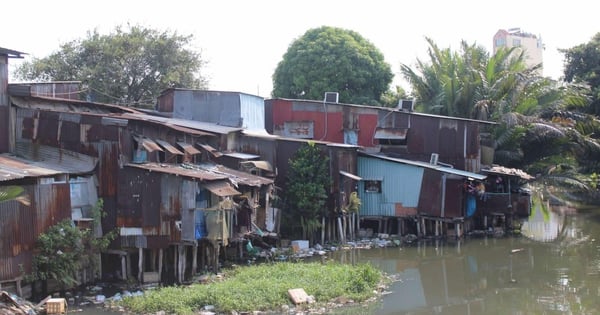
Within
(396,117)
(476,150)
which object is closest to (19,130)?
(396,117)

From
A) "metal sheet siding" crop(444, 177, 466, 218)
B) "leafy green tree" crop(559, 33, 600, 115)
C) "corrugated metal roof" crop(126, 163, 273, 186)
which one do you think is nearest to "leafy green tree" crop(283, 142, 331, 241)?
"corrugated metal roof" crop(126, 163, 273, 186)

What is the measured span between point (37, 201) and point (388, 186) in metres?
15.1

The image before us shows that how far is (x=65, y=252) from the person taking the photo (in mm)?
17172

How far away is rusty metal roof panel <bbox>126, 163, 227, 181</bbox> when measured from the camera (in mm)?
18641

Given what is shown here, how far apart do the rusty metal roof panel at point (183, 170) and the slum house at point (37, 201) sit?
1502mm

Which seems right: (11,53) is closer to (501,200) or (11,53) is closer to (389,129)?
(389,129)

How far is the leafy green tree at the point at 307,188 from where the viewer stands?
25000 mm

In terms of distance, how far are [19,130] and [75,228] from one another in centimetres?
400

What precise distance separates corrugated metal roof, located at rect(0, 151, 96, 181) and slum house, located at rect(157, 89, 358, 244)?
5.98 m

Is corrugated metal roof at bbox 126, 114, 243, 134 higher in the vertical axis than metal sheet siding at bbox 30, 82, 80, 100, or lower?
lower

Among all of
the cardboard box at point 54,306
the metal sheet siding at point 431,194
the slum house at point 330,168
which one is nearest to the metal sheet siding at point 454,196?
the metal sheet siding at point 431,194

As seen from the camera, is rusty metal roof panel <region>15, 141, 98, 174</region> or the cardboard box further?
rusty metal roof panel <region>15, 141, 98, 174</region>

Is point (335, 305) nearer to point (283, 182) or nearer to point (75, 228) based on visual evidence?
point (75, 228)

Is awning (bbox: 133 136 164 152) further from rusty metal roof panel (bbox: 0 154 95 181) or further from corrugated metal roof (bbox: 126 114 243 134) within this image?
corrugated metal roof (bbox: 126 114 243 134)
